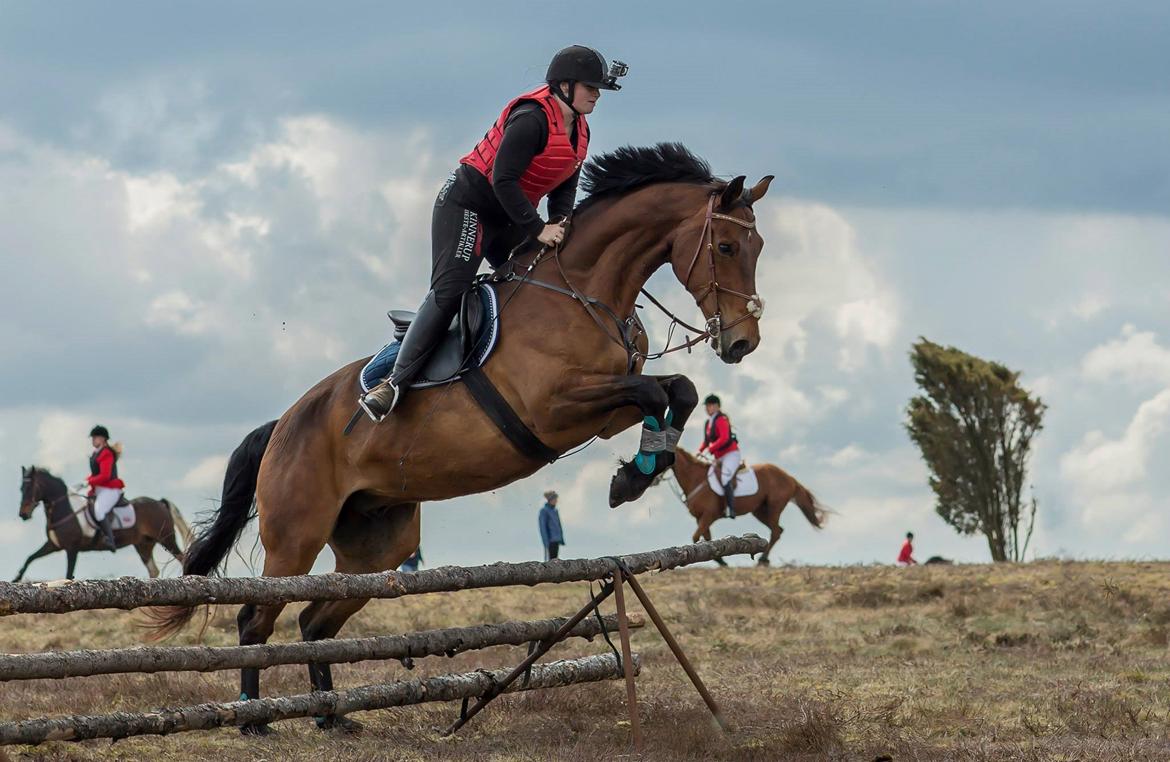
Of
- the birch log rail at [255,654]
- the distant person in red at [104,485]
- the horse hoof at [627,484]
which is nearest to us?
the birch log rail at [255,654]

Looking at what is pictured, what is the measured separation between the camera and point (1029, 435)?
103 ft

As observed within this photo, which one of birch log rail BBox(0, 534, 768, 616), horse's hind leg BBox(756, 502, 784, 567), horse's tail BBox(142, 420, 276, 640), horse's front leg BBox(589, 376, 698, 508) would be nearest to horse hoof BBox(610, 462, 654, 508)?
horse's front leg BBox(589, 376, 698, 508)

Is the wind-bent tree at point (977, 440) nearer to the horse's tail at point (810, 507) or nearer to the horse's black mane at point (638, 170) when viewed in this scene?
the horse's tail at point (810, 507)

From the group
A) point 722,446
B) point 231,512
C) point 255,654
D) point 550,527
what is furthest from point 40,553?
point 255,654

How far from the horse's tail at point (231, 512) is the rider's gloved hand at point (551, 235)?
8.33 feet

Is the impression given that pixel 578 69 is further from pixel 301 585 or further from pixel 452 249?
pixel 301 585

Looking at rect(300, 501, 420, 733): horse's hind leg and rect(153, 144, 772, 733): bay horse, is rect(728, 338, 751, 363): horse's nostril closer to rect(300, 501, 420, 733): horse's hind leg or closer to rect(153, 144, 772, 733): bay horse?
rect(153, 144, 772, 733): bay horse

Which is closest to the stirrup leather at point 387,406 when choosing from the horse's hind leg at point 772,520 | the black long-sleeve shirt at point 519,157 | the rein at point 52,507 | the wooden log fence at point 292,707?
the black long-sleeve shirt at point 519,157

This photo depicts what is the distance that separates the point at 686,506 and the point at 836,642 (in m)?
10.4

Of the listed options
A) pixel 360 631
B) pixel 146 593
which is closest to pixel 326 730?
pixel 146 593

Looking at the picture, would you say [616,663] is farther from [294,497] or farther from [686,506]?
[686,506]

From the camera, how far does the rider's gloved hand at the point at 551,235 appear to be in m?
7.86

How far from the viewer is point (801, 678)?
10.4 m

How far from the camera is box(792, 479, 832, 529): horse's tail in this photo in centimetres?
2441
